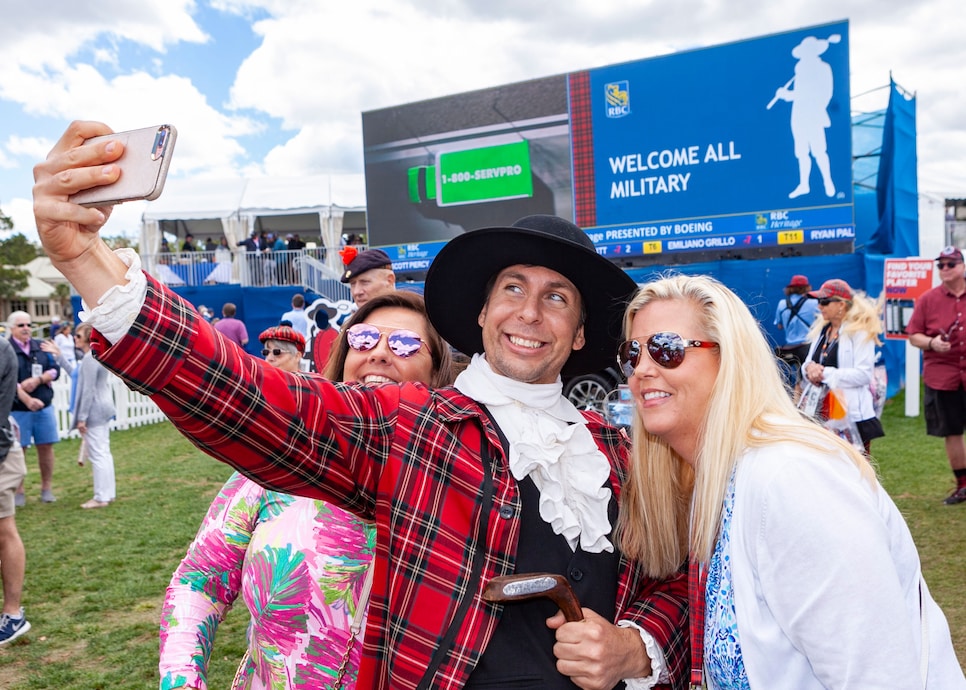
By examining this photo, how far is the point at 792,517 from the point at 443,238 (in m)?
15.6

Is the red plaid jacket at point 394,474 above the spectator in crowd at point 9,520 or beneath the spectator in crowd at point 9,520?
above

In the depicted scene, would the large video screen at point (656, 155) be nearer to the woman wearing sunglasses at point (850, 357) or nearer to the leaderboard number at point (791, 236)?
the leaderboard number at point (791, 236)

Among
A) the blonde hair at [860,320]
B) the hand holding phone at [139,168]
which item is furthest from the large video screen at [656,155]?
the hand holding phone at [139,168]

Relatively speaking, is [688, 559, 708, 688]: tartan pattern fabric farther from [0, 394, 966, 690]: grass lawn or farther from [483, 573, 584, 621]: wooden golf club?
[0, 394, 966, 690]: grass lawn

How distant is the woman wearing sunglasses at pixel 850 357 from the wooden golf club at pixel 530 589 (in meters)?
4.74

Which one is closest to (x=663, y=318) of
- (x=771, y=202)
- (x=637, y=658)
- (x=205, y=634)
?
(x=637, y=658)

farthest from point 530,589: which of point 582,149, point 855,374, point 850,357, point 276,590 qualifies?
point 582,149

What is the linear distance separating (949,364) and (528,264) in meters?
6.07

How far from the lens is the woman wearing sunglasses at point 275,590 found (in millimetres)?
1772

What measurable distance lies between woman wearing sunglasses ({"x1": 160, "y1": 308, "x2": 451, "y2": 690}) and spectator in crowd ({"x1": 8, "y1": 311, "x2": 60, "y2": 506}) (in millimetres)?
6988

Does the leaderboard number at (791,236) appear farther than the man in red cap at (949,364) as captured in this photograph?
Yes

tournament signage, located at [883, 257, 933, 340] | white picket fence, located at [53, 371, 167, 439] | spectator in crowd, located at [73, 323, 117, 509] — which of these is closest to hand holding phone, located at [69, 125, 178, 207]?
spectator in crowd, located at [73, 323, 117, 509]

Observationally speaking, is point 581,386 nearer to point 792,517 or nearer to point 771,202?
point 771,202

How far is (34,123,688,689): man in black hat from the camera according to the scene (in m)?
1.29
